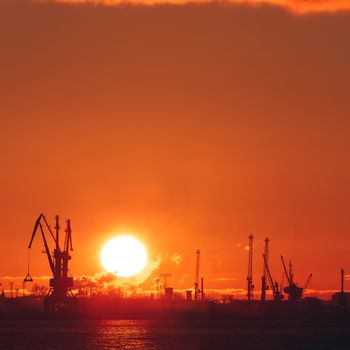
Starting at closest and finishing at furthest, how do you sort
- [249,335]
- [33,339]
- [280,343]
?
[280,343] < [33,339] < [249,335]

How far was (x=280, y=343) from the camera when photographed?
421ft

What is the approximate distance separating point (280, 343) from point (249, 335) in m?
24.7

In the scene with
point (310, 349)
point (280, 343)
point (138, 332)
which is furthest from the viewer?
point (138, 332)

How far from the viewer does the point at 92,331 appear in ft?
554

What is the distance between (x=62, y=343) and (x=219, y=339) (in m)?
24.0

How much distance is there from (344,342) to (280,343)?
9607 mm

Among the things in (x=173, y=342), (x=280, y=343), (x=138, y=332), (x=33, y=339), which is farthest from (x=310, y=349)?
(x=138, y=332)

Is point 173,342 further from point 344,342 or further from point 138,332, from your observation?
point 138,332

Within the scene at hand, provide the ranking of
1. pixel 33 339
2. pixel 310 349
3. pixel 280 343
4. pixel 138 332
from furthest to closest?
pixel 138 332, pixel 33 339, pixel 280 343, pixel 310 349

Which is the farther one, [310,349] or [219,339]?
[219,339]

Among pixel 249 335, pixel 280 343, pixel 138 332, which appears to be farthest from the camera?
pixel 138 332

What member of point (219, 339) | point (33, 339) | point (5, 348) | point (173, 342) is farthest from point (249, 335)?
point (5, 348)

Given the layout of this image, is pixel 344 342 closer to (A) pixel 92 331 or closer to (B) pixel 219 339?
(B) pixel 219 339

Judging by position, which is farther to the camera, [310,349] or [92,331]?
[92,331]
